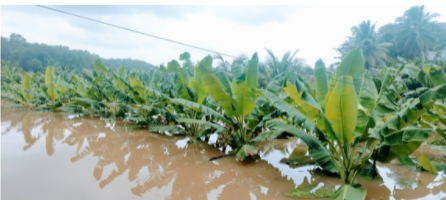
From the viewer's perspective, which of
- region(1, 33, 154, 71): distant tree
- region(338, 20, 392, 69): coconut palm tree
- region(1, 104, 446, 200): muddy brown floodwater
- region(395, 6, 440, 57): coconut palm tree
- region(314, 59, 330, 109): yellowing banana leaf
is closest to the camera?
region(1, 104, 446, 200): muddy brown floodwater

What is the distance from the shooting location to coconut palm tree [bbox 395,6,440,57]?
80.5ft

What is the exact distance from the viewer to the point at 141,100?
6.65 meters

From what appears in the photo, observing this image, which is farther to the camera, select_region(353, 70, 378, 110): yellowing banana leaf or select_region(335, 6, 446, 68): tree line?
select_region(335, 6, 446, 68): tree line

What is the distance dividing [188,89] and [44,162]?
2.75m

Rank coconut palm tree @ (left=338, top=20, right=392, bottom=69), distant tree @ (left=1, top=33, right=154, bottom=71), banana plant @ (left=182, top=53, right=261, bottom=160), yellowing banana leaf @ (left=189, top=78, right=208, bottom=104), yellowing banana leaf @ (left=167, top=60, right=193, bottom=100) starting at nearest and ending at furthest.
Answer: banana plant @ (left=182, top=53, right=261, bottom=160) < yellowing banana leaf @ (left=189, top=78, right=208, bottom=104) < yellowing banana leaf @ (left=167, top=60, right=193, bottom=100) < coconut palm tree @ (left=338, top=20, right=392, bottom=69) < distant tree @ (left=1, top=33, right=154, bottom=71)

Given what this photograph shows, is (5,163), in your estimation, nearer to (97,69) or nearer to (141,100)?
(141,100)

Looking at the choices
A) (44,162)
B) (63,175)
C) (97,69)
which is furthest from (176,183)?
(97,69)

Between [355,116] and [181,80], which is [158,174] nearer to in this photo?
[181,80]

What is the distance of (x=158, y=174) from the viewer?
3.27 m

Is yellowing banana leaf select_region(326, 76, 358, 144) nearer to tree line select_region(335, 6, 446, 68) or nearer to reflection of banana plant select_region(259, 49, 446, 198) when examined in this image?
reflection of banana plant select_region(259, 49, 446, 198)

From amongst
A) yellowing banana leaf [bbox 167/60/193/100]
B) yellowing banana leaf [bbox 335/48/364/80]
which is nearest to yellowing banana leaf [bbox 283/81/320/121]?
yellowing banana leaf [bbox 335/48/364/80]

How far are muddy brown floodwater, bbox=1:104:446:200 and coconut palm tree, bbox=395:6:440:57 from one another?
2782cm

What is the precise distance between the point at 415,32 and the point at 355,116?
3020cm

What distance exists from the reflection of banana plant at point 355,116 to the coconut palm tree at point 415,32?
28.2 m
